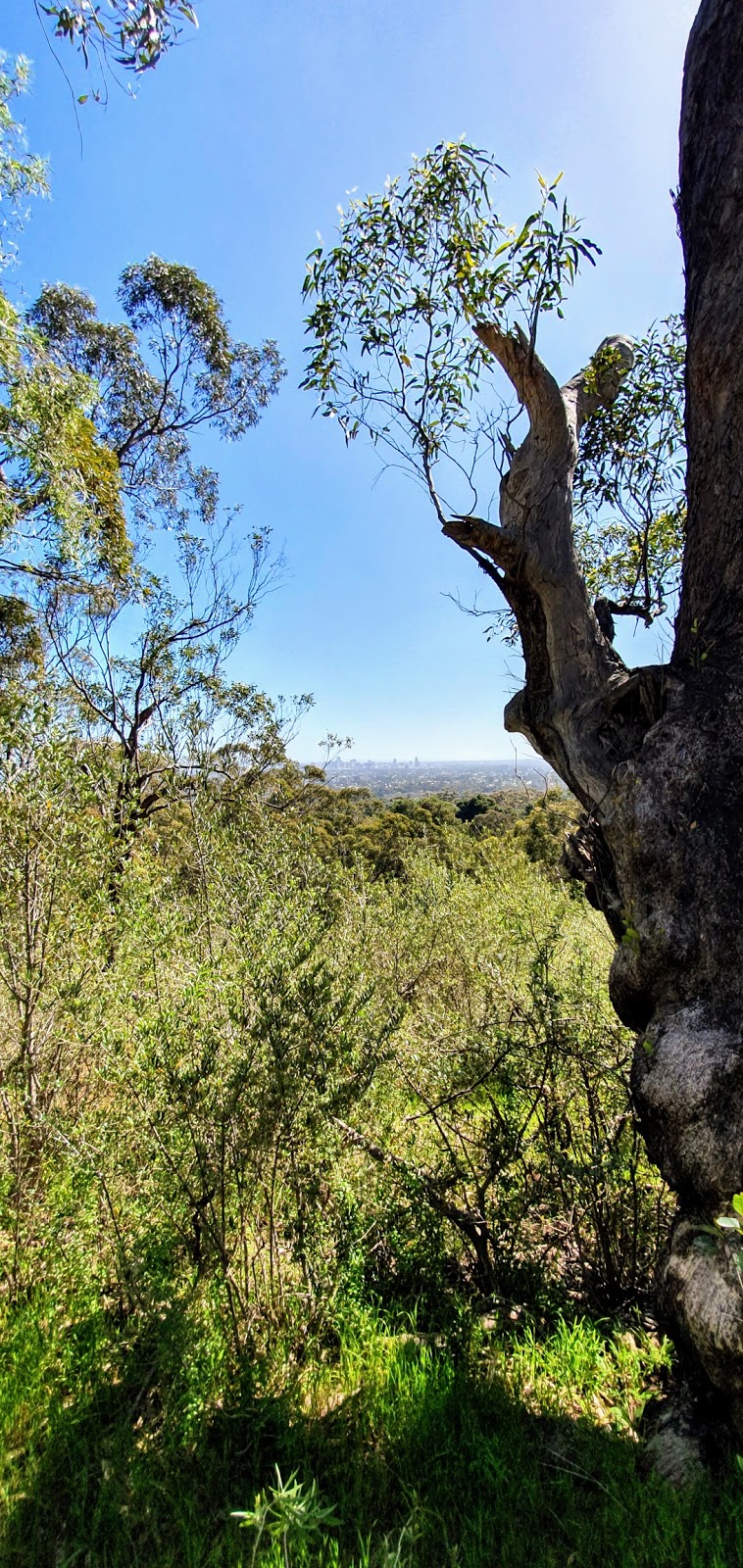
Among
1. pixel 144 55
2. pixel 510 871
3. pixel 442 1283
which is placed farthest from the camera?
pixel 510 871

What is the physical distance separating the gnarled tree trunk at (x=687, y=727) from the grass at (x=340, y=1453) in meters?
0.59

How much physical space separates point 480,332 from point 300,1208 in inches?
174

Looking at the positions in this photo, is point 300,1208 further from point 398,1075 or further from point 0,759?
point 0,759

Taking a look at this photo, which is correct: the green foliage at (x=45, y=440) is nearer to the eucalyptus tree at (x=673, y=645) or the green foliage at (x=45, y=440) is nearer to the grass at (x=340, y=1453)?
the eucalyptus tree at (x=673, y=645)

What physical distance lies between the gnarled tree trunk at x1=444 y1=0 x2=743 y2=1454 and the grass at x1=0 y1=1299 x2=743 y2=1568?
23.2 inches

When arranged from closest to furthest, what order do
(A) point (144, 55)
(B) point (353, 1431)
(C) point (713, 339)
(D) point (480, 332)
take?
(A) point (144, 55) < (B) point (353, 1431) < (C) point (713, 339) < (D) point (480, 332)

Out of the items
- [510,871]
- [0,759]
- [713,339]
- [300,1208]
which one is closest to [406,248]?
[713,339]

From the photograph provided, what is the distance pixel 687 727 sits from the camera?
243cm

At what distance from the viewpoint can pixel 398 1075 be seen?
3.17 metres

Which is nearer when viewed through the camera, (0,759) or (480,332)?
(0,759)

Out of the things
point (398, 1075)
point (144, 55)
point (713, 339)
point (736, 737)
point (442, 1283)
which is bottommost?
point (442, 1283)

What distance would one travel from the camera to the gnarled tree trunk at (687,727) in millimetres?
1896

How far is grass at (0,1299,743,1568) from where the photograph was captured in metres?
1.72

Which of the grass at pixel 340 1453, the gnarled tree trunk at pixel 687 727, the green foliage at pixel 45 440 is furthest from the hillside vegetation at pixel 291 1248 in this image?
the green foliage at pixel 45 440
